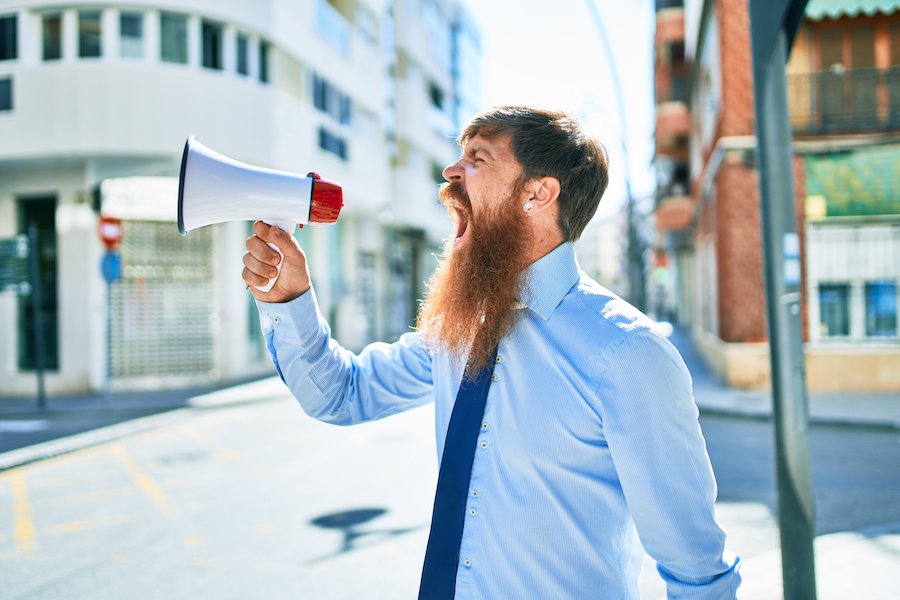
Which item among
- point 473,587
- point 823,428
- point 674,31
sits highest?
point 674,31

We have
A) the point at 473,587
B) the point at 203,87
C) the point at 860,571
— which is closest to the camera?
the point at 473,587

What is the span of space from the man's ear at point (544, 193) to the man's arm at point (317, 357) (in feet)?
1.82

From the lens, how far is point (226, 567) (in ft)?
15.2

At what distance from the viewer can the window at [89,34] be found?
48.0ft

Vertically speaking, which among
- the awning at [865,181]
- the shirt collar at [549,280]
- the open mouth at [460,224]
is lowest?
the shirt collar at [549,280]

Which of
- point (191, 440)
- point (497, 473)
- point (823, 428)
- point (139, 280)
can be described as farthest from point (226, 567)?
point (139, 280)

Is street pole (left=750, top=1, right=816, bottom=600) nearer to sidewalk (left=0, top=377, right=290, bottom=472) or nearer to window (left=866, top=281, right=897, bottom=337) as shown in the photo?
sidewalk (left=0, top=377, right=290, bottom=472)

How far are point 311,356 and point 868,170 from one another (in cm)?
1380

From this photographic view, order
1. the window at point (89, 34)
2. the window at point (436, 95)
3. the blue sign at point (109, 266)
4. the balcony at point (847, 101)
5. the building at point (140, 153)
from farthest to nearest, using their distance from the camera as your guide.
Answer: the window at point (436, 95) < the window at point (89, 34) < the building at point (140, 153) < the balcony at point (847, 101) < the blue sign at point (109, 266)

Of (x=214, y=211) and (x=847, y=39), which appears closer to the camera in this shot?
(x=214, y=211)

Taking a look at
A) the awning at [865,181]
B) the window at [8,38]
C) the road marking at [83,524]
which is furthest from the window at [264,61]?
the road marking at [83,524]

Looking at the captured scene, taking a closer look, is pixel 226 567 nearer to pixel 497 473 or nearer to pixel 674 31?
pixel 497 473

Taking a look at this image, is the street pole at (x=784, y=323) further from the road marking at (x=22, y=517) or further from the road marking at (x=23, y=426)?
the road marking at (x=23, y=426)

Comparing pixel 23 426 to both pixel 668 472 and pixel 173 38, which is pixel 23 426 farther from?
pixel 668 472
